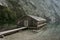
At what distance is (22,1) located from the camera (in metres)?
29.4

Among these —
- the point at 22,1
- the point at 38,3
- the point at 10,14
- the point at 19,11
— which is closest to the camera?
the point at 10,14

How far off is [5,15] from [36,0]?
20.4 meters

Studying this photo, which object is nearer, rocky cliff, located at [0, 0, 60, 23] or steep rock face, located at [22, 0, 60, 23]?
rocky cliff, located at [0, 0, 60, 23]

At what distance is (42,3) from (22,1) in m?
11.9

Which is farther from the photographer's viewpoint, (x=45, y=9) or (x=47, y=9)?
(x=47, y=9)

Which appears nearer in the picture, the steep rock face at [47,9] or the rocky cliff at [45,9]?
the rocky cliff at [45,9]

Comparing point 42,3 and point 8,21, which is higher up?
point 42,3

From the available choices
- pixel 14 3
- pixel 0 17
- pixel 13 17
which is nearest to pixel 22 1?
pixel 14 3

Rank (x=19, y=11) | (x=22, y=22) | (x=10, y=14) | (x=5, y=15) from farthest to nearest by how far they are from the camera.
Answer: (x=19, y=11)
(x=10, y=14)
(x=5, y=15)
(x=22, y=22)

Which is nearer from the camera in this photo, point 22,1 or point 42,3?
point 22,1

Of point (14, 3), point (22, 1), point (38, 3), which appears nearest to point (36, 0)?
point (38, 3)

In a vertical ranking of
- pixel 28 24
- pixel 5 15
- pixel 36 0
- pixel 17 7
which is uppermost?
pixel 36 0

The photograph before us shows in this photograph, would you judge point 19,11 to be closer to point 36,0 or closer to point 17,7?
point 17,7

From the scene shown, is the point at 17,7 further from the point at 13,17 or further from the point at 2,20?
the point at 2,20
